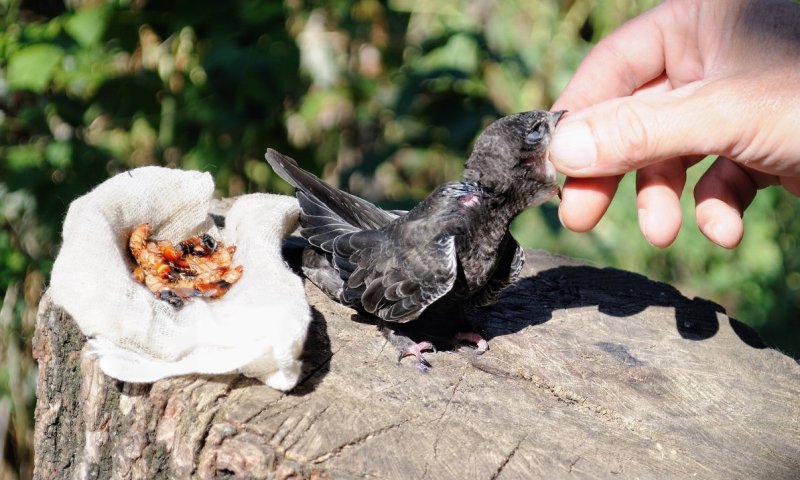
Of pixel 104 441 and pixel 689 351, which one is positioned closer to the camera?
pixel 104 441

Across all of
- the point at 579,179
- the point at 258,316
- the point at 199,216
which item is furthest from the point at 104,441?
the point at 579,179

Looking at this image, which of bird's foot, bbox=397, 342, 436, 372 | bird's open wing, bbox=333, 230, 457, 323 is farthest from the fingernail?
bird's foot, bbox=397, 342, 436, 372

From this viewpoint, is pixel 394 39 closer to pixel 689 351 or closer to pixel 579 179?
pixel 579 179

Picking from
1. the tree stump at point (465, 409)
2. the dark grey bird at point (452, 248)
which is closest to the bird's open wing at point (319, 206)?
the dark grey bird at point (452, 248)

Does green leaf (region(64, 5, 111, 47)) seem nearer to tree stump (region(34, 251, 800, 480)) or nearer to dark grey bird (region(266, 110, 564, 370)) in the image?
tree stump (region(34, 251, 800, 480))

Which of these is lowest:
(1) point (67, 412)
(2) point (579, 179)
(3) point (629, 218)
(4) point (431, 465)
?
(3) point (629, 218)

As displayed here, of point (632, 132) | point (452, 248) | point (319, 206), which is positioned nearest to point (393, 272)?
point (452, 248)
